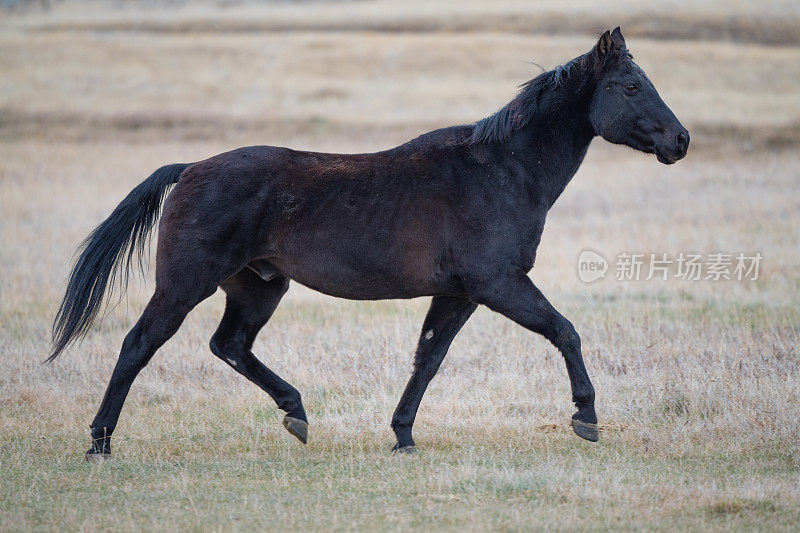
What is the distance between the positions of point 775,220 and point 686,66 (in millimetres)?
22066

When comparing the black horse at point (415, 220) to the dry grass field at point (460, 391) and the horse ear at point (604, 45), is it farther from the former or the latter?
the dry grass field at point (460, 391)

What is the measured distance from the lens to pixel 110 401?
255 inches

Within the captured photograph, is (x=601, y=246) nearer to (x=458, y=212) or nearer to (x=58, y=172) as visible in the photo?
(x=458, y=212)

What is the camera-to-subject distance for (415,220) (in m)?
6.44

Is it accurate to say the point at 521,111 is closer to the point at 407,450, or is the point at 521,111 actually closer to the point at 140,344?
the point at 407,450

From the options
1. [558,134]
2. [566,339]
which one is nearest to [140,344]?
[566,339]

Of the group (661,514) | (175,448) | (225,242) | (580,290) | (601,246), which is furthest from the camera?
(601,246)

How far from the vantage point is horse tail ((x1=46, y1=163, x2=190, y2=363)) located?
6848mm

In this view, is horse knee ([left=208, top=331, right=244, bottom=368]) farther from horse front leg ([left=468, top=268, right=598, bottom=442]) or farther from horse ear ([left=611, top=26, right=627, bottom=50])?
horse ear ([left=611, top=26, right=627, bottom=50])

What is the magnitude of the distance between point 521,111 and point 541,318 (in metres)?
1.60

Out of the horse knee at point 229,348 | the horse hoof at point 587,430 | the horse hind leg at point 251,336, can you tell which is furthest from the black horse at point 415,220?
the horse knee at point 229,348

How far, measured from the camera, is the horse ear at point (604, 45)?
6.52 meters

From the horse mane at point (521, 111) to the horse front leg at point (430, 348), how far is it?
1.23 metres

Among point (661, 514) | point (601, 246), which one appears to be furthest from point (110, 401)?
point (601, 246)
